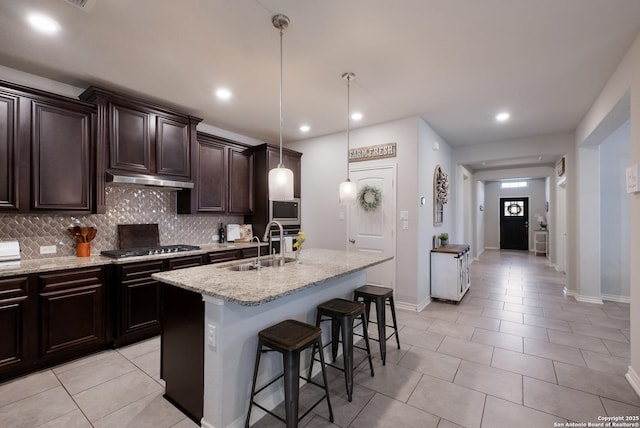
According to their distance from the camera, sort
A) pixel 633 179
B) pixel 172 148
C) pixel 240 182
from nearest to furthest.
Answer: pixel 633 179 → pixel 172 148 → pixel 240 182

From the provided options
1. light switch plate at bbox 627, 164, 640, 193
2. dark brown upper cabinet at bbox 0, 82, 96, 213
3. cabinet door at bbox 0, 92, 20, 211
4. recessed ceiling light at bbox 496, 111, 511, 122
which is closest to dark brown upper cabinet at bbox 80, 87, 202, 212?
dark brown upper cabinet at bbox 0, 82, 96, 213

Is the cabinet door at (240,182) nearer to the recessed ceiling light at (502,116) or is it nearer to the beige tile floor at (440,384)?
the beige tile floor at (440,384)

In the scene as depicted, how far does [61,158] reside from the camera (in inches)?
111

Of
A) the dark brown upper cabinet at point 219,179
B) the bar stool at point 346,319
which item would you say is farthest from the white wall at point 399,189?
the bar stool at point 346,319

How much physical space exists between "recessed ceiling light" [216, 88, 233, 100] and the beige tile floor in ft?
9.44

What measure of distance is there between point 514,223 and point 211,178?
11.0 m

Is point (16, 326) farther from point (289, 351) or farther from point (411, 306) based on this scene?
point (411, 306)

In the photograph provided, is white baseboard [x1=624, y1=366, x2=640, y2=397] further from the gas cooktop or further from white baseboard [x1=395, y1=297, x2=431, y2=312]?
the gas cooktop

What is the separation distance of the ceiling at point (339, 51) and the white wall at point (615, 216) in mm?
1413

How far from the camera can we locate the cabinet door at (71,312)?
98.6 inches

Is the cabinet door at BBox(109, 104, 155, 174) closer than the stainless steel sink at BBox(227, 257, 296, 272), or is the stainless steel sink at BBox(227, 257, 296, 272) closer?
the stainless steel sink at BBox(227, 257, 296, 272)

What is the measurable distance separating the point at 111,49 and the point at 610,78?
476cm

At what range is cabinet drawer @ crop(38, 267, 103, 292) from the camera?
2496mm

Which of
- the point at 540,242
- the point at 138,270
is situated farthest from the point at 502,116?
the point at 540,242
